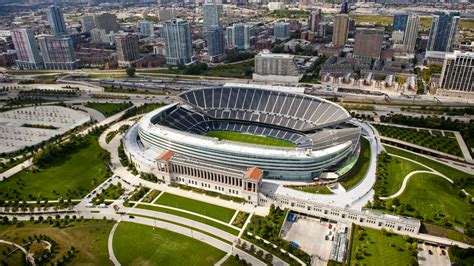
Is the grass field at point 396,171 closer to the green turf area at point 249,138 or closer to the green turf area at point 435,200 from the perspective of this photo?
the green turf area at point 435,200

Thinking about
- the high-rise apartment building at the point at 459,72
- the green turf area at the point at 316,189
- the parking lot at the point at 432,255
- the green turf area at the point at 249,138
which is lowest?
the parking lot at the point at 432,255

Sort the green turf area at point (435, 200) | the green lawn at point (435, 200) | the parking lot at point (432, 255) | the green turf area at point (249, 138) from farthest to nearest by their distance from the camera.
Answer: the green turf area at point (249, 138) → the green lawn at point (435, 200) → the green turf area at point (435, 200) → the parking lot at point (432, 255)

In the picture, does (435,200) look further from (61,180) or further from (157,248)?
(61,180)

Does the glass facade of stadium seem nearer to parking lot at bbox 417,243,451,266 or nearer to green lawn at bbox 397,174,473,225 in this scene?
green lawn at bbox 397,174,473,225

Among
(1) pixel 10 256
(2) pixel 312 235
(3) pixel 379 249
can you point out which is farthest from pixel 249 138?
(1) pixel 10 256

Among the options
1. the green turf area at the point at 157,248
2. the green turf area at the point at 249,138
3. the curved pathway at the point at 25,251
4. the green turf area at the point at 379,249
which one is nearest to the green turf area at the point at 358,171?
the green turf area at the point at 379,249

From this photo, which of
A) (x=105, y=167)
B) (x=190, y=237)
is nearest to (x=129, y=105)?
(x=105, y=167)
